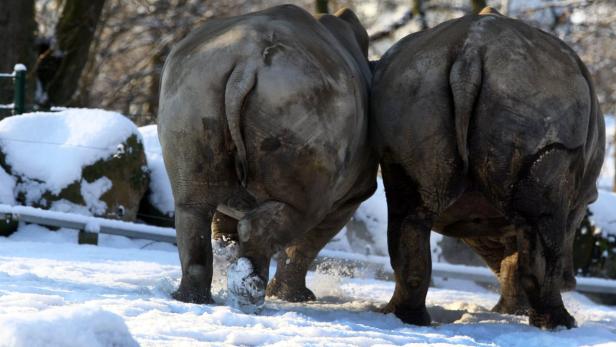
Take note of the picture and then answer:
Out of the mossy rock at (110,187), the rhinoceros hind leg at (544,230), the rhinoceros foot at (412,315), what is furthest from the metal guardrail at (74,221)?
the rhinoceros hind leg at (544,230)

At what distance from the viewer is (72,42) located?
16828 millimetres

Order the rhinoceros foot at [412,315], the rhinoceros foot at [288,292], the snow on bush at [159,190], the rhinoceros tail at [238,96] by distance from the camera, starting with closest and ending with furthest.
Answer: the rhinoceros tail at [238,96] → the rhinoceros foot at [412,315] → the rhinoceros foot at [288,292] → the snow on bush at [159,190]

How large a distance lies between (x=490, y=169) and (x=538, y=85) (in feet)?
1.89

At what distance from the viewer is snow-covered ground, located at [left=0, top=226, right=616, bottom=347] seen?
14.6ft

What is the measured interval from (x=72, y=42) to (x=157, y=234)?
280 inches

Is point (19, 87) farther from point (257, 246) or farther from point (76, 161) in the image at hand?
point (257, 246)

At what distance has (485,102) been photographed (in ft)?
23.6

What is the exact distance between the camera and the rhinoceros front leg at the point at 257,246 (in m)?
6.62

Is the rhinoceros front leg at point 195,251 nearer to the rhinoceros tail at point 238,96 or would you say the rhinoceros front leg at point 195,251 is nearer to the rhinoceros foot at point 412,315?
the rhinoceros tail at point 238,96

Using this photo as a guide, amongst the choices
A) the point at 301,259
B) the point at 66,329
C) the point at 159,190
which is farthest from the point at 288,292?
the point at 66,329

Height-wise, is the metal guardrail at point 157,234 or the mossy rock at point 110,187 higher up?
the mossy rock at point 110,187

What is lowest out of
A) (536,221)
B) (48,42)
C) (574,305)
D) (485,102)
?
(574,305)

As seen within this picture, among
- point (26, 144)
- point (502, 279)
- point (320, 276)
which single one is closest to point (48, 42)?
point (26, 144)

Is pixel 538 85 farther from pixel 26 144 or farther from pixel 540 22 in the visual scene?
pixel 540 22
